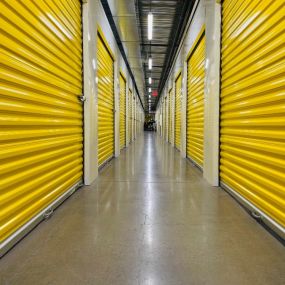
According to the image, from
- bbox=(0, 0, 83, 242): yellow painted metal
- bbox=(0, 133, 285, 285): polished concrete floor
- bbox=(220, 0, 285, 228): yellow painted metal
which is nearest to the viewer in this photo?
bbox=(0, 133, 285, 285): polished concrete floor

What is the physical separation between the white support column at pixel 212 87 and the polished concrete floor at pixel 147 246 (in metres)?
0.87

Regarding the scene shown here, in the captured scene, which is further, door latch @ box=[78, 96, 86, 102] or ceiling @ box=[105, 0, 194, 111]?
ceiling @ box=[105, 0, 194, 111]

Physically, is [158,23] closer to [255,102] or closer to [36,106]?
[255,102]

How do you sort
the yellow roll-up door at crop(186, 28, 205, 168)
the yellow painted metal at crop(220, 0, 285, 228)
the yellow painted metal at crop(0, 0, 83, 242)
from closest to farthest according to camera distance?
the yellow painted metal at crop(0, 0, 83, 242) < the yellow painted metal at crop(220, 0, 285, 228) < the yellow roll-up door at crop(186, 28, 205, 168)

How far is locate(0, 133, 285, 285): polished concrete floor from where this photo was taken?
1.51 meters

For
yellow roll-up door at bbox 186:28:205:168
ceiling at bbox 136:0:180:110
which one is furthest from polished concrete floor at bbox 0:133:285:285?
ceiling at bbox 136:0:180:110

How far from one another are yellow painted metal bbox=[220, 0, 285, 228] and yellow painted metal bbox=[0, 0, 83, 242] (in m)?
2.28

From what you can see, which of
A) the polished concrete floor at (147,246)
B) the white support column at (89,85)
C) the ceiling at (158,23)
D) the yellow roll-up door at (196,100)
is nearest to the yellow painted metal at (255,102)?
the polished concrete floor at (147,246)

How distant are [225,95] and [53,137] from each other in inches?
102

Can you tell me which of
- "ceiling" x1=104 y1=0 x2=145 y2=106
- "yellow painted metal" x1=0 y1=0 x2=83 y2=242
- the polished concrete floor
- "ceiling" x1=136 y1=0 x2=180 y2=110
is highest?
"ceiling" x1=136 y1=0 x2=180 y2=110

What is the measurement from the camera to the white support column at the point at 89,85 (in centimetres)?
365

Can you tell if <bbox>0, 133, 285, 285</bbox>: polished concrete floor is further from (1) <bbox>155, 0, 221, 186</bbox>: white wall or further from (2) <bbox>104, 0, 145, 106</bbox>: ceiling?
(2) <bbox>104, 0, 145, 106</bbox>: ceiling

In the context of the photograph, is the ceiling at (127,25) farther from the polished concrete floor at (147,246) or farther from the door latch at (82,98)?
the polished concrete floor at (147,246)

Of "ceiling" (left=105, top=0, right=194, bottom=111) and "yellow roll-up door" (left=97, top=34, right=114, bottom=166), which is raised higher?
"ceiling" (left=105, top=0, right=194, bottom=111)
